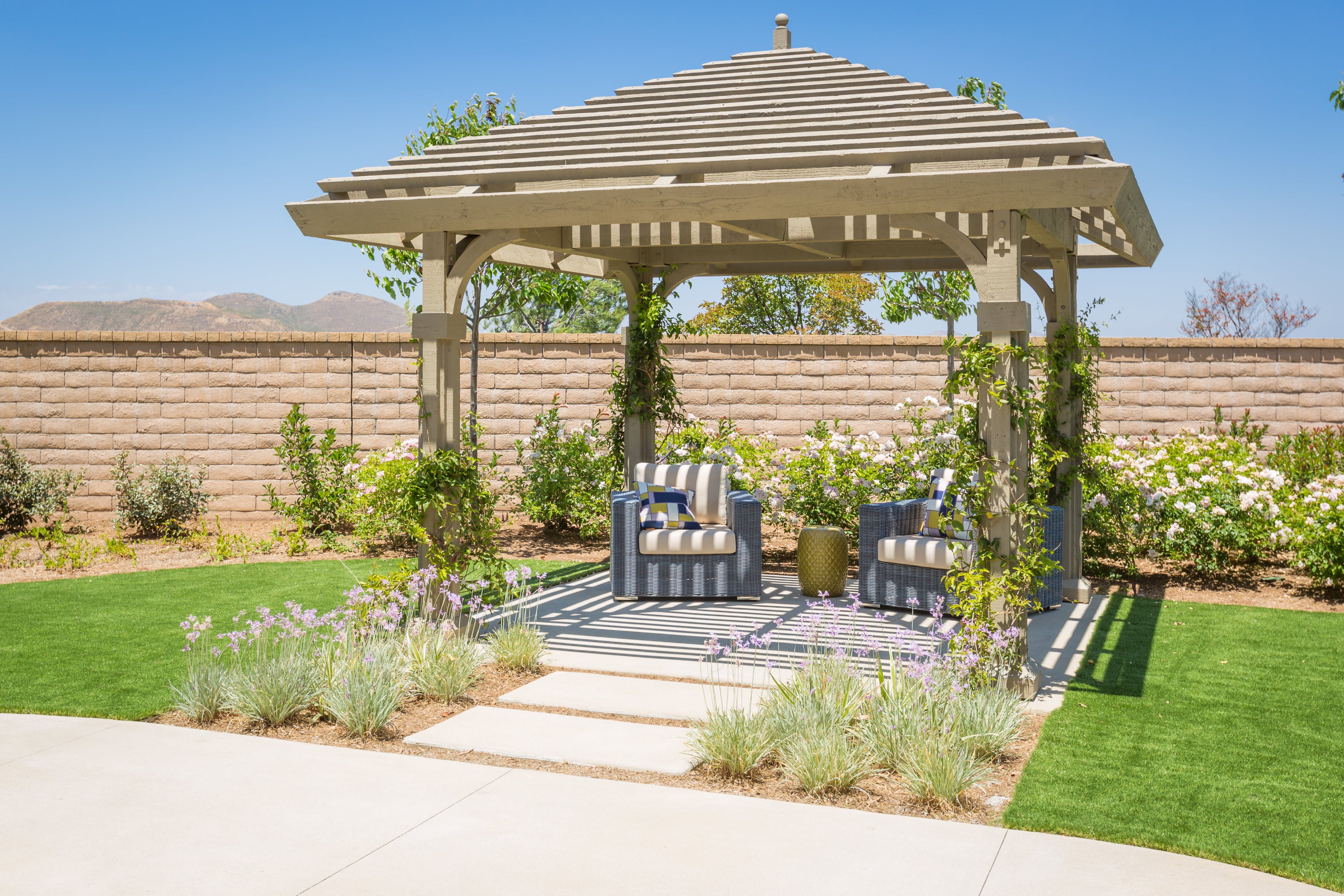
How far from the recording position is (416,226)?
607cm

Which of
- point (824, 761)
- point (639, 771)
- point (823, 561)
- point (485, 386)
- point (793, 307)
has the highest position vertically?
point (793, 307)

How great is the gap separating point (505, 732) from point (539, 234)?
3.77 metres

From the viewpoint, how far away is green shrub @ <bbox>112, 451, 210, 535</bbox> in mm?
10664

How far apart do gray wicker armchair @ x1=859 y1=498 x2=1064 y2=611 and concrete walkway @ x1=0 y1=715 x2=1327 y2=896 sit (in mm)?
3388

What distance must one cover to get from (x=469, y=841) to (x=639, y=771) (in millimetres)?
897

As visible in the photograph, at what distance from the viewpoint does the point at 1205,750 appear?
4328mm

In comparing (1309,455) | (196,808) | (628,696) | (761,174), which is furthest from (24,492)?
(1309,455)

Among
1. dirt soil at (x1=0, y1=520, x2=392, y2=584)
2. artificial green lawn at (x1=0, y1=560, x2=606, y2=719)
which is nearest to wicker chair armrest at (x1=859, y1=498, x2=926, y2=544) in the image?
artificial green lawn at (x1=0, y1=560, x2=606, y2=719)

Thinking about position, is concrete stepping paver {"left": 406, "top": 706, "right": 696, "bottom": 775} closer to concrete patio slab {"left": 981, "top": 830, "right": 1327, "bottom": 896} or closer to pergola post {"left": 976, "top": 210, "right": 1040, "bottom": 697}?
concrete patio slab {"left": 981, "top": 830, "right": 1327, "bottom": 896}

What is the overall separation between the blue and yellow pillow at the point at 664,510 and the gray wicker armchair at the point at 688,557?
71 millimetres

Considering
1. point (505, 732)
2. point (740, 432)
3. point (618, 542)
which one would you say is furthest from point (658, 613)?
point (740, 432)

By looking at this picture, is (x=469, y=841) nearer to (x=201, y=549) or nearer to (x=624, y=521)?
(x=624, y=521)

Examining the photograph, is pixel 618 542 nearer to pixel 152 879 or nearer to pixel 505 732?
pixel 505 732

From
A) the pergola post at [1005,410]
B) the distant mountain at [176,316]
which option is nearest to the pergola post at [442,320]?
the pergola post at [1005,410]
